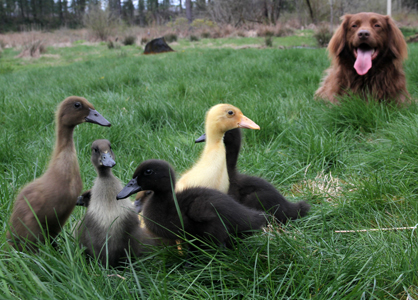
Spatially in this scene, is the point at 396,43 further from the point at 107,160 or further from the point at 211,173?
the point at 107,160

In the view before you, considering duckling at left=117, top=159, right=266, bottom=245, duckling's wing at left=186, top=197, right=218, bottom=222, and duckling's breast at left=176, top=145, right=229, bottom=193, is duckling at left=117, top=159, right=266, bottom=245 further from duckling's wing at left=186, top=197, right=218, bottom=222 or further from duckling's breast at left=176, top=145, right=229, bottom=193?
duckling's breast at left=176, top=145, right=229, bottom=193

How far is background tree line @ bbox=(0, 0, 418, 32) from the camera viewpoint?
97.2ft

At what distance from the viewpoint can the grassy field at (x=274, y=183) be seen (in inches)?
58.0

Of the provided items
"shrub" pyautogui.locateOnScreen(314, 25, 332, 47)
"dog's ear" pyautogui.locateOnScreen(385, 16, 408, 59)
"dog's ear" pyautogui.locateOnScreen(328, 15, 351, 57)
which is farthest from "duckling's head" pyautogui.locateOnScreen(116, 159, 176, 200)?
"shrub" pyautogui.locateOnScreen(314, 25, 332, 47)

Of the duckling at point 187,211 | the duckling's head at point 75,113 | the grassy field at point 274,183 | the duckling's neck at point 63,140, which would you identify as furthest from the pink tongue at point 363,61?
the duckling's neck at point 63,140

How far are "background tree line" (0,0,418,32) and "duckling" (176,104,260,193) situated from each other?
55.2ft

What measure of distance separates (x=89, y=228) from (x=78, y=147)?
4.95 ft

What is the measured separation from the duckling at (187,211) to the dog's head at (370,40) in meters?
3.17

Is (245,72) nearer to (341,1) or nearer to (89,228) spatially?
(89,228)

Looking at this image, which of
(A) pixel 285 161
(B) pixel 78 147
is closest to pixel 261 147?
(A) pixel 285 161

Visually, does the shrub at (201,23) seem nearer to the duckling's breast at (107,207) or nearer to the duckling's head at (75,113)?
the duckling's head at (75,113)

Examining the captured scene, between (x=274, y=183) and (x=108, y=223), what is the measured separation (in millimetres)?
1469

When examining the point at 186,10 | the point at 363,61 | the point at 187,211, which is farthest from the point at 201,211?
the point at 186,10

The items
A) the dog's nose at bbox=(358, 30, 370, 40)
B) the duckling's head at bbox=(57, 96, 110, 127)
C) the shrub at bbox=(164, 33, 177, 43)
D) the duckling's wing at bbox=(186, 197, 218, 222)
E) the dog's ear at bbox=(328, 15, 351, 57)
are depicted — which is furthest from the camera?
the shrub at bbox=(164, 33, 177, 43)
